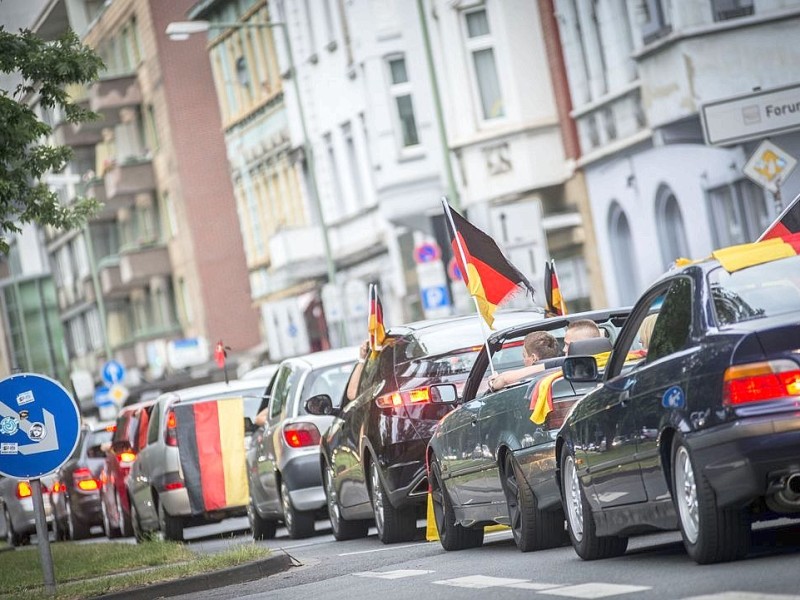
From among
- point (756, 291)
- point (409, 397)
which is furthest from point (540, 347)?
point (756, 291)

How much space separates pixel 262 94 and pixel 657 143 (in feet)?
96.8

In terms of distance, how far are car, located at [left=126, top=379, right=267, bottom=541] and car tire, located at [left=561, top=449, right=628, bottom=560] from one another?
10596 mm

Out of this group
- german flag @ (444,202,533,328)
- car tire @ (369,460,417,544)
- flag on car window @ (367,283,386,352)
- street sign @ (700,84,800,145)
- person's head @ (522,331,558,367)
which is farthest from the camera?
street sign @ (700,84,800,145)

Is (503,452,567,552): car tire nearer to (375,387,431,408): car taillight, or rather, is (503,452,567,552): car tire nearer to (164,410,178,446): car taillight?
(375,387,431,408): car taillight

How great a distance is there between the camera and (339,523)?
18.4m

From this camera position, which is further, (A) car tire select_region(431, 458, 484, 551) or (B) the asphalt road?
(A) car tire select_region(431, 458, 484, 551)

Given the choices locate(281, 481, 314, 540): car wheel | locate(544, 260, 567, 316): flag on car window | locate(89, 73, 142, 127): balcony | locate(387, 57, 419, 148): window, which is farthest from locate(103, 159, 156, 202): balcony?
locate(544, 260, 567, 316): flag on car window

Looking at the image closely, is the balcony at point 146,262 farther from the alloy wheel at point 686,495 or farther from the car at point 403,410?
the alloy wheel at point 686,495

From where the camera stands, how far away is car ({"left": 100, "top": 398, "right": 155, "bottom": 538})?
1019 inches

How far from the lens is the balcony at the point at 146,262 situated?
81.2 metres

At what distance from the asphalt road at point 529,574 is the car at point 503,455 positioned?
204 mm

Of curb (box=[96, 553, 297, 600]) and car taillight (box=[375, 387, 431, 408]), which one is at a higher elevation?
car taillight (box=[375, 387, 431, 408])

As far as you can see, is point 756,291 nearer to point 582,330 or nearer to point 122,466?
point 582,330

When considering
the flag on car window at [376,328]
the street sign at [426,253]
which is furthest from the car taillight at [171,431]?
the street sign at [426,253]
